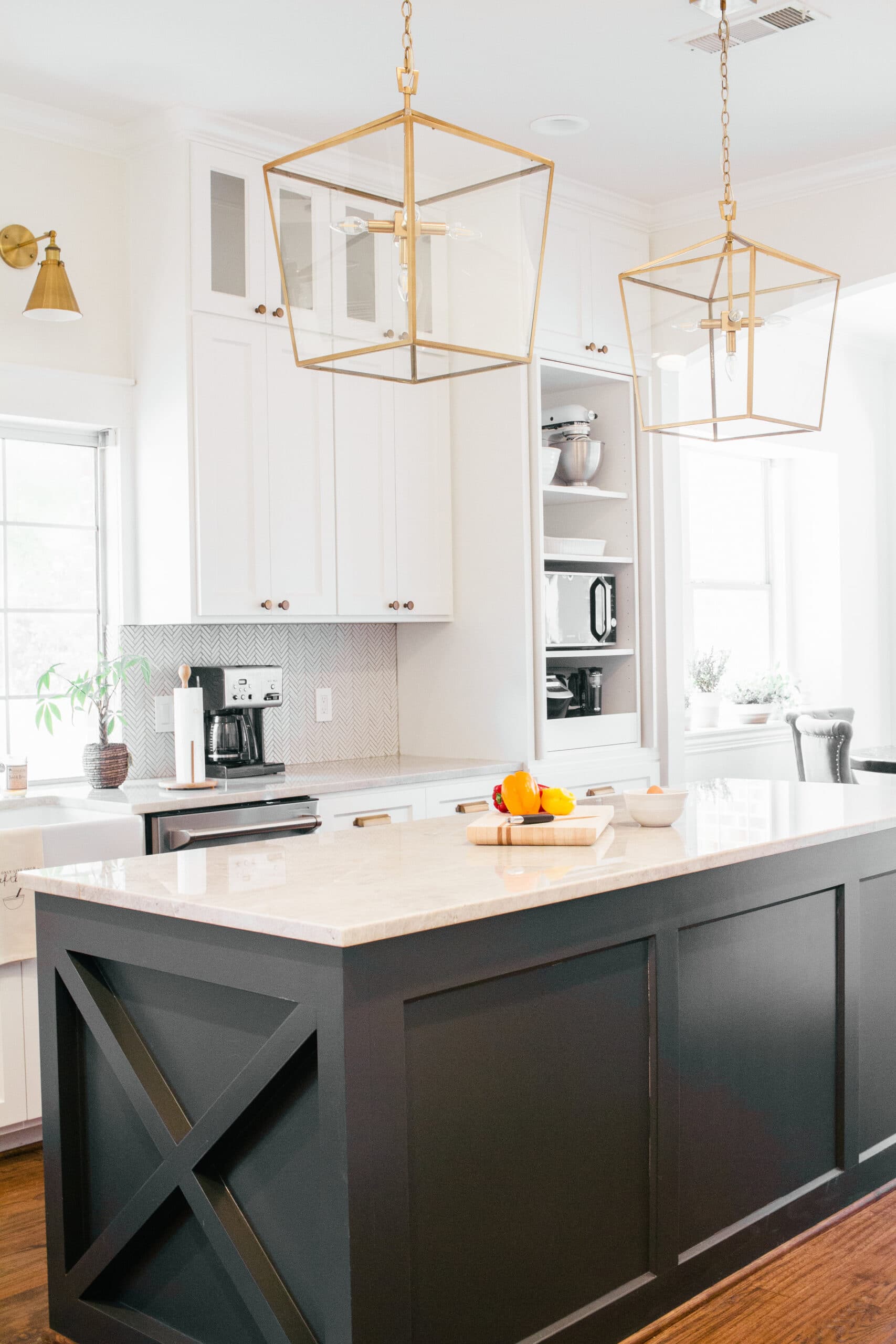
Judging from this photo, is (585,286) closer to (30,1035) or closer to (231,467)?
(231,467)

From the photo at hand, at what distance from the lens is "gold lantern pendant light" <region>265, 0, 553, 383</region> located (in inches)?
78.2

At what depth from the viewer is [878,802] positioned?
10.2 feet

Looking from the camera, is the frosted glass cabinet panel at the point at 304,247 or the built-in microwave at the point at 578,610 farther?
the built-in microwave at the point at 578,610

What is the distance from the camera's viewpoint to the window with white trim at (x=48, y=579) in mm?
3967

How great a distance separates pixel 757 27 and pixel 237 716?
2.48 meters

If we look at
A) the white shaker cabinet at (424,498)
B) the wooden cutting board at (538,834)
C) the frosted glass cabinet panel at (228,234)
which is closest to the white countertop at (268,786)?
the white shaker cabinet at (424,498)

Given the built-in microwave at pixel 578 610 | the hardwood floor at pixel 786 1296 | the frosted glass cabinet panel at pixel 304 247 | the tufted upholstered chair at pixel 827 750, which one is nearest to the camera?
the frosted glass cabinet panel at pixel 304 247

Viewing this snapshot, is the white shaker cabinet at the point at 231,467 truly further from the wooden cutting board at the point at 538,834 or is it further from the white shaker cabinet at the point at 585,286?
the wooden cutting board at the point at 538,834

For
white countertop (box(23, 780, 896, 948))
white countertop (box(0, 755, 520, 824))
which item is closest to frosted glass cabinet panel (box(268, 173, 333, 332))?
white countertop (box(23, 780, 896, 948))

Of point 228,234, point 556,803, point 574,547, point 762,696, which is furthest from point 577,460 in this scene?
point 556,803

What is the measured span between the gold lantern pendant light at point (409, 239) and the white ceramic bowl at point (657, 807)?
1026mm

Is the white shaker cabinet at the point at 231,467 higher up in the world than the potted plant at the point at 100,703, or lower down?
higher up

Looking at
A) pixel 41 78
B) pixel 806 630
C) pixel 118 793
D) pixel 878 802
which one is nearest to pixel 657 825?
pixel 878 802

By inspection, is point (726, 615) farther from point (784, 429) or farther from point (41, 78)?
point (41, 78)
